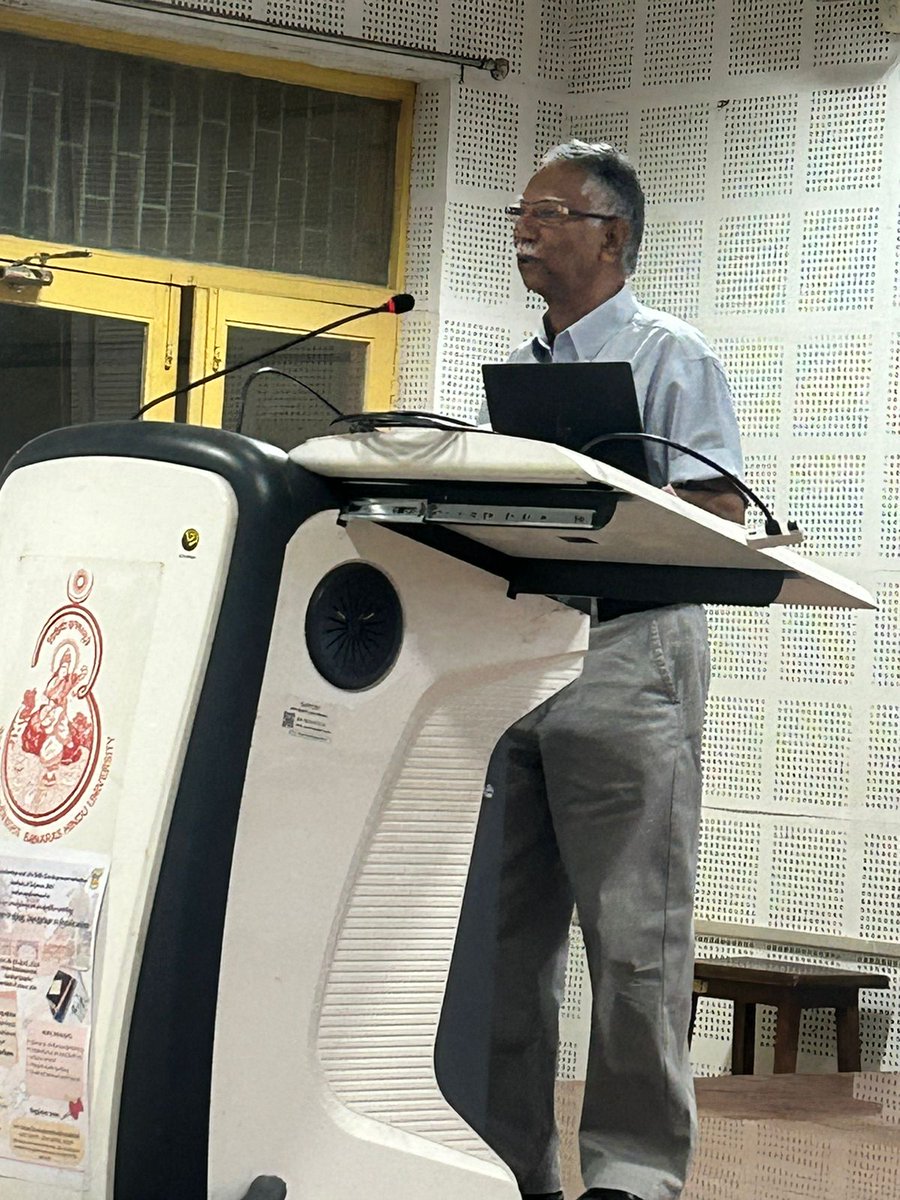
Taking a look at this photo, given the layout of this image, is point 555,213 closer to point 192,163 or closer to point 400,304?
point 400,304

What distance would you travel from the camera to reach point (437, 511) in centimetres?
139

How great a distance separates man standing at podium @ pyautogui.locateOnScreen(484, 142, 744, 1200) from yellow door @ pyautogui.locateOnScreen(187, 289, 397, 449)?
207cm

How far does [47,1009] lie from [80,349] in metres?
2.81

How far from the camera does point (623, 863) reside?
6.19 feet

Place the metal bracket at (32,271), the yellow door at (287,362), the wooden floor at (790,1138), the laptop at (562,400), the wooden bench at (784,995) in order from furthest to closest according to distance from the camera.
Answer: the yellow door at (287,362) → the metal bracket at (32,271) → the wooden bench at (784,995) → the wooden floor at (790,1138) → the laptop at (562,400)

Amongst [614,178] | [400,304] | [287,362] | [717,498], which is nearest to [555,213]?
[614,178]

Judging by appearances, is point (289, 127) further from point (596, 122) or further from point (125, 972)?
point (125, 972)

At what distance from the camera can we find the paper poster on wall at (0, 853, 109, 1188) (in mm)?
1331

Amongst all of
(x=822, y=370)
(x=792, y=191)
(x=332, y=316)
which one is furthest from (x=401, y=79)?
(x=822, y=370)

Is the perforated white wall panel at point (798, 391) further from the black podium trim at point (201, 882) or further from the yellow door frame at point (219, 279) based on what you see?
the black podium trim at point (201, 882)

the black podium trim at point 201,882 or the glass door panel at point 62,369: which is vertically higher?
the glass door panel at point 62,369

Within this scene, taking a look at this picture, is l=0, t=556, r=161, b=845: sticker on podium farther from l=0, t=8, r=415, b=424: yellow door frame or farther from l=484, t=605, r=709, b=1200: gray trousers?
l=0, t=8, r=415, b=424: yellow door frame

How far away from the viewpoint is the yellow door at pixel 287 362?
403 cm

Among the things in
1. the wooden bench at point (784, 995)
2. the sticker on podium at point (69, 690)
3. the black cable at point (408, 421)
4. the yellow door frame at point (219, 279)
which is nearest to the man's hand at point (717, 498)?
the black cable at point (408, 421)
